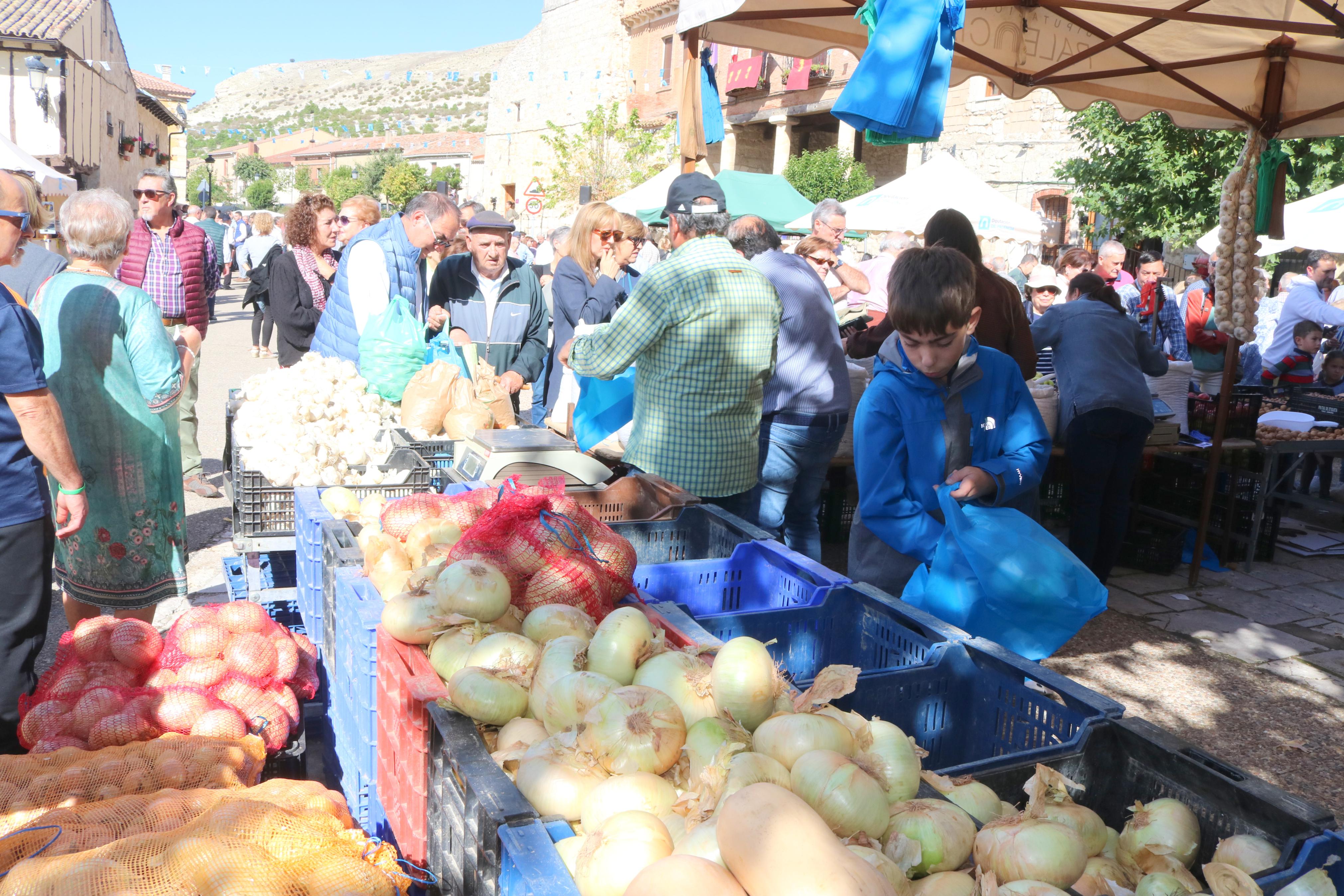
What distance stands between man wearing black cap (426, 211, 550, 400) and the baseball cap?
7.19ft

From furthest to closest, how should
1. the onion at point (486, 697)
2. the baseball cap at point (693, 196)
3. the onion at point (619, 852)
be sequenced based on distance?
the baseball cap at point (693, 196), the onion at point (486, 697), the onion at point (619, 852)

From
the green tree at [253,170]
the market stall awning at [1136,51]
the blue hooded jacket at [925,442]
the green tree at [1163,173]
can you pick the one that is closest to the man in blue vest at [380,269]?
the market stall awning at [1136,51]

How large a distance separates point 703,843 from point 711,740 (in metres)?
0.30

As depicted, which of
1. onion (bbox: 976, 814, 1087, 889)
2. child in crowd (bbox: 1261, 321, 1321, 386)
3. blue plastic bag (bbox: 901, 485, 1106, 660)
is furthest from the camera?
child in crowd (bbox: 1261, 321, 1321, 386)

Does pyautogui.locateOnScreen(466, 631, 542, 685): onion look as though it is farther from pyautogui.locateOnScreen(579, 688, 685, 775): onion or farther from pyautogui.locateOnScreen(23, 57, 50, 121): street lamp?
pyautogui.locateOnScreen(23, 57, 50, 121): street lamp

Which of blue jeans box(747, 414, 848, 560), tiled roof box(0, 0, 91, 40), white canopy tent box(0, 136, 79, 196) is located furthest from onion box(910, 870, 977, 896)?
tiled roof box(0, 0, 91, 40)

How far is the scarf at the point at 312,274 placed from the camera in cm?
688

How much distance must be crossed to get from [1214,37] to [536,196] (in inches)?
907

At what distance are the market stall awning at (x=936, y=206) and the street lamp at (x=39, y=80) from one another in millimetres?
19803

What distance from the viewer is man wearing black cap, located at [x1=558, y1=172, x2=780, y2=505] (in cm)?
360

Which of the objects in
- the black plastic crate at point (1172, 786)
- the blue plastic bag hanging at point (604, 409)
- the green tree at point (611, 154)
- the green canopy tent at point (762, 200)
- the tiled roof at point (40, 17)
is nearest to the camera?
the black plastic crate at point (1172, 786)

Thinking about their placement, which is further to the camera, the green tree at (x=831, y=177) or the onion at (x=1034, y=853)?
the green tree at (x=831, y=177)

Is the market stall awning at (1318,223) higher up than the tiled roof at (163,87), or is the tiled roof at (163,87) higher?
the tiled roof at (163,87)

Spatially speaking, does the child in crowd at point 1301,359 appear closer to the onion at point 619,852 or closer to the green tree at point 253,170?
the onion at point 619,852
